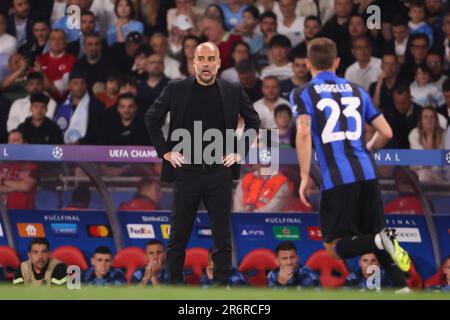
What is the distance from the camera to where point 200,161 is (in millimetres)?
8320

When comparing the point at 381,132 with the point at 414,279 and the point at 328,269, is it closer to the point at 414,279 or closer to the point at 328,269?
the point at 414,279

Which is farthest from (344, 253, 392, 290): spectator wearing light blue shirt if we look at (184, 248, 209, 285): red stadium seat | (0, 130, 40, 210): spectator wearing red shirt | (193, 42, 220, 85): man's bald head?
(193, 42, 220, 85): man's bald head

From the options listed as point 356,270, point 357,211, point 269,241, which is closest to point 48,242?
point 269,241

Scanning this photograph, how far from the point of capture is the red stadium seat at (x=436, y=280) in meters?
11.7

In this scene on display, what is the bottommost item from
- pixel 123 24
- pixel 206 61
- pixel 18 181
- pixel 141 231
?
pixel 141 231

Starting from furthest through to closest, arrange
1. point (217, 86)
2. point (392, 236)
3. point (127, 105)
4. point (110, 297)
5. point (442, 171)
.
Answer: point (127, 105) < point (442, 171) < point (217, 86) < point (392, 236) < point (110, 297)

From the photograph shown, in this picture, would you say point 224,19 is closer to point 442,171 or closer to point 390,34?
point 390,34

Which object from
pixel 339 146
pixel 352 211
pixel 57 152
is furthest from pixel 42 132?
pixel 352 211

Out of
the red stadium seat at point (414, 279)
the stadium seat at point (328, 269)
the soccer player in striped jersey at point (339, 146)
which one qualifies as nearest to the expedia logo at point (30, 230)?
the stadium seat at point (328, 269)

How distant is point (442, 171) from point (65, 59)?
4.39 meters

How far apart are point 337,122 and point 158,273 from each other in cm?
505

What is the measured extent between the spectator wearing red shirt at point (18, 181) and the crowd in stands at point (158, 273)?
0.48m

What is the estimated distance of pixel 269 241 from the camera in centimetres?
1230

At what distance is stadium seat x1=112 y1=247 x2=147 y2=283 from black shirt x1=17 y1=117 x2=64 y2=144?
1370 mm
